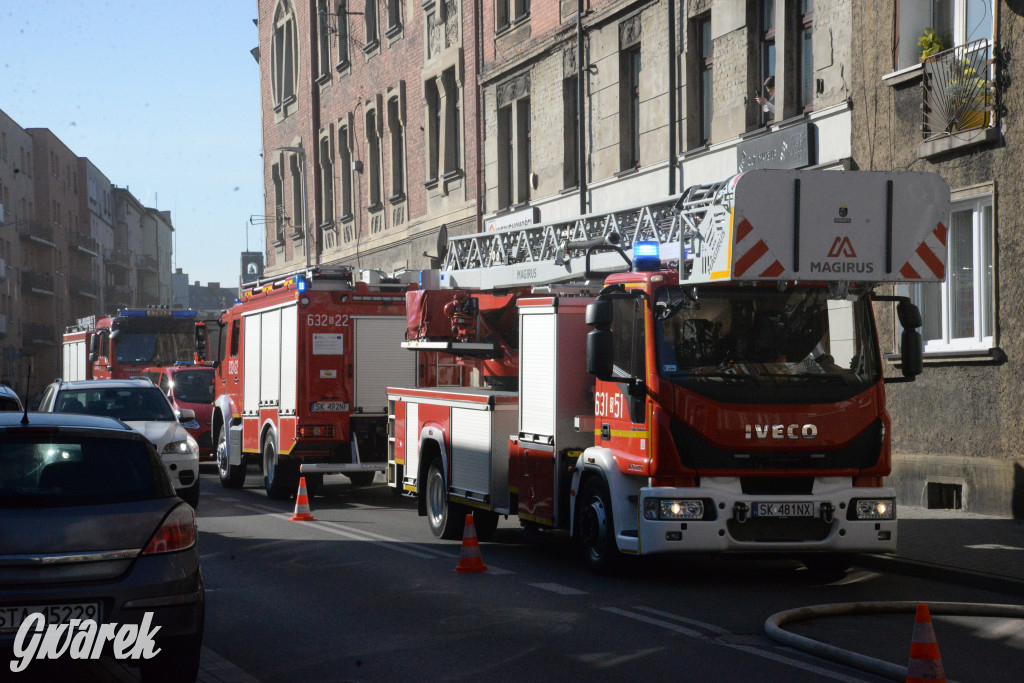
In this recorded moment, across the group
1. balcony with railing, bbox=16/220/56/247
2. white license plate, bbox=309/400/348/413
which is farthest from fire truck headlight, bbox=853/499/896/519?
balcony with railing, bbox=16/220/56/247

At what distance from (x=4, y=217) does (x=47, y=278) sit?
38.3ft

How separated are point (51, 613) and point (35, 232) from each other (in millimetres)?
87177

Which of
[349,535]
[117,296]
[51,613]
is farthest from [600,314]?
[117,296]

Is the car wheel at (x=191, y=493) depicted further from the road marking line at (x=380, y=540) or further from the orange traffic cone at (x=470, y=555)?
the orange traffic cone at (x=470, y=555)

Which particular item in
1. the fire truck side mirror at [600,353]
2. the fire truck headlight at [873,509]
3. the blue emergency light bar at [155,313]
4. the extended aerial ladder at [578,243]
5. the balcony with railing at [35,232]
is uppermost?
the balcony with railing at [35,232]

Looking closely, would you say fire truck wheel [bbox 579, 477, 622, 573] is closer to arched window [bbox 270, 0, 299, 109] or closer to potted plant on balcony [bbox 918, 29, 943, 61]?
potted plant on balcony [bbox 918, 29, 943, 61]

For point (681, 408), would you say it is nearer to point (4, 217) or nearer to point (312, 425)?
point (312, 425)

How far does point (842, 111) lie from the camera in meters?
17.9

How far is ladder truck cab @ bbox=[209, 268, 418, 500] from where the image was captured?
18.3 metres

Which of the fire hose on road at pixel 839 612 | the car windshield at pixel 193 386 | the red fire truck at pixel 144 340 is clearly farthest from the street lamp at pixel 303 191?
the fire hose on road at pixel 839 612

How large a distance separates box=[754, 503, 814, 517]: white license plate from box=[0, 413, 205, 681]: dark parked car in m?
4.73

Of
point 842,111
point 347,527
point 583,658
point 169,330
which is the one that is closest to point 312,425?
point 347,527

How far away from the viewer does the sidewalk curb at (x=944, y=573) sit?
10.4m

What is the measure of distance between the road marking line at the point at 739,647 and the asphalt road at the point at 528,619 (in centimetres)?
2
